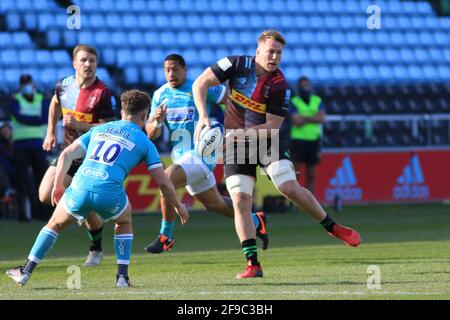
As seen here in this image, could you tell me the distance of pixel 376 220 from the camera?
17969 millimetres

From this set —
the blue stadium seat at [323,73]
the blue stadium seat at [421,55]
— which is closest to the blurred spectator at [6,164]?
the blue stadium seat at [323,73]

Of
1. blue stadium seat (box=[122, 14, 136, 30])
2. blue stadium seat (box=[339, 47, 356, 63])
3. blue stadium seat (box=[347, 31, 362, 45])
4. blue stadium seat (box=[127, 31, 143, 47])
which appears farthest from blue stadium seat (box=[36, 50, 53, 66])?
blue stadium seat (box=[347, 31, 362, 45])

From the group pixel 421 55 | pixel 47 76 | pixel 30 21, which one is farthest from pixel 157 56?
pixel 421 55

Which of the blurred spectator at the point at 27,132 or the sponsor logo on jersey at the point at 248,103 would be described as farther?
the blurred spectator at the point at 27,132

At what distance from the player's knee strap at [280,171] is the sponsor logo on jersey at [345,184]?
10318 millimetres

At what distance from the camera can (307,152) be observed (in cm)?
1964

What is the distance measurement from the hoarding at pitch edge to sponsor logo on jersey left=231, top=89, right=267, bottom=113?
9492 mm

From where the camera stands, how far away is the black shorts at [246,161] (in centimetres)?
1048

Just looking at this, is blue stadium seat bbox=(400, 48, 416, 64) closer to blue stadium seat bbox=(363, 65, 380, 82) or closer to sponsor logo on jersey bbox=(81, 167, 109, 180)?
blue stadium seat bbox=(363, 65, 380, 82)

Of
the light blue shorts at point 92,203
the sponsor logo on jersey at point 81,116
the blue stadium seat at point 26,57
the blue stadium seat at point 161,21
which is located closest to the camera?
the light blue shorts at point 92,203

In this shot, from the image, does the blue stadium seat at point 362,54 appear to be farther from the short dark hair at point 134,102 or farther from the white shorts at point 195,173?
the short dark hair at point 134,102

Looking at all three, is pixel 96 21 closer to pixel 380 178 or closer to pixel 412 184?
pixel 380 178

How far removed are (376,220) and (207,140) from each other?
25.3 ft
